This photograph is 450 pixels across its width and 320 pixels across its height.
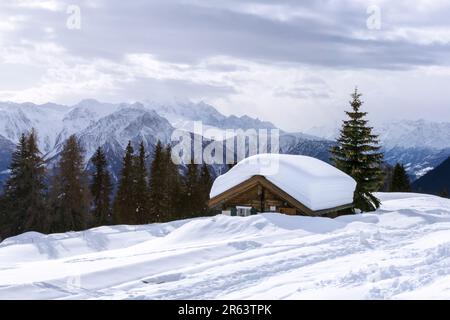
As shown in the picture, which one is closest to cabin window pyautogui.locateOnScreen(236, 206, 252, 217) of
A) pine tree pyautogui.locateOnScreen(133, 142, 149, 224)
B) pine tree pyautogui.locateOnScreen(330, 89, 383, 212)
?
pine tree pyautogui.locateOnScreen(330, 89, 383, 212)

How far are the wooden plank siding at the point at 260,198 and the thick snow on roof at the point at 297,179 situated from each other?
22cm

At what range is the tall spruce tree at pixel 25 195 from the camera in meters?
42.6

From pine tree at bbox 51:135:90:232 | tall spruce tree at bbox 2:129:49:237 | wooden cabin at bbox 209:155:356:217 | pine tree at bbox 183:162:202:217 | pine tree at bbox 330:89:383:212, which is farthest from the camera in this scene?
pine tree at bbox 183:162:202:217

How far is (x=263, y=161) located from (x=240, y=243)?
12.4 m

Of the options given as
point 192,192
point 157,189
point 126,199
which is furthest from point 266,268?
point 192,192

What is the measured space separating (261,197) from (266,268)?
1478cm

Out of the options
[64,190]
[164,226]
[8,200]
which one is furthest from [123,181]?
[164,226]

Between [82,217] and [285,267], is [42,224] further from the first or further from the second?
[285,267]

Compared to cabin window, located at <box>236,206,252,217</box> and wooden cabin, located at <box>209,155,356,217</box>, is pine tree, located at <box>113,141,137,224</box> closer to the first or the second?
wooden cabin, located at <box>209,155,356,217</box>

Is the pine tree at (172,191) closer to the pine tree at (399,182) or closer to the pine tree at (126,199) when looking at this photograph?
the pine tree at (126,199)

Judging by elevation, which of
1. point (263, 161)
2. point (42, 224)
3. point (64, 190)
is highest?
point (263, 161)

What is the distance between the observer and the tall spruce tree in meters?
42.6

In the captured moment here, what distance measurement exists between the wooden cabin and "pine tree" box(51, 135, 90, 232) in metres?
20.9
